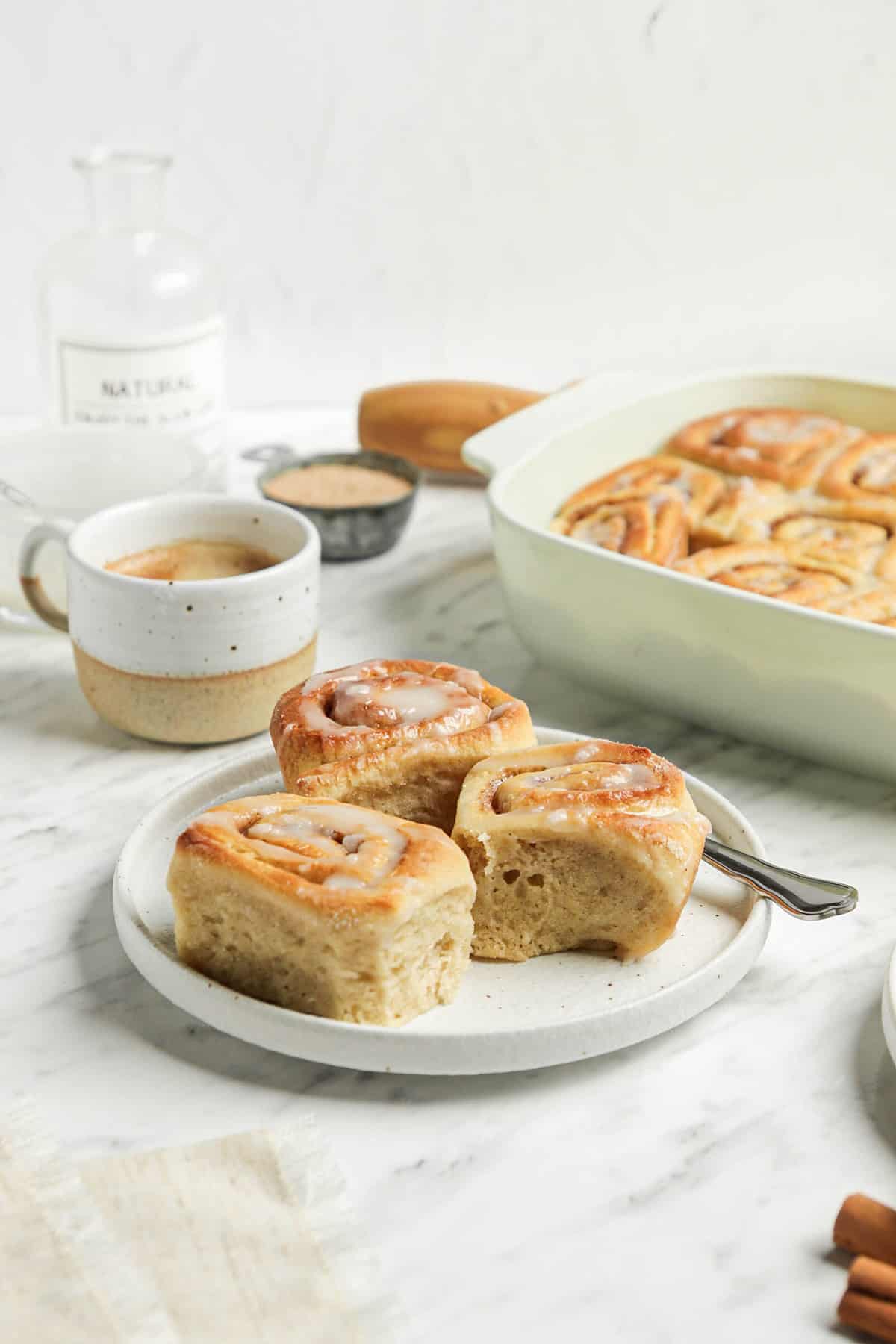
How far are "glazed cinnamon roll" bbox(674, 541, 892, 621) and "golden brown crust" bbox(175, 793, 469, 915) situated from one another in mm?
490

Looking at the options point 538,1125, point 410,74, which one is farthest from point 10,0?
point 538,1125

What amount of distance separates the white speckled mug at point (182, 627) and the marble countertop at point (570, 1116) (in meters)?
0.10

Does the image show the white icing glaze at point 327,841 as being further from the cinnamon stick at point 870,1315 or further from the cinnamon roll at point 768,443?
the cinnamon roll at point 768,443

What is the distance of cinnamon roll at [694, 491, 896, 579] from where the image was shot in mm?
1458

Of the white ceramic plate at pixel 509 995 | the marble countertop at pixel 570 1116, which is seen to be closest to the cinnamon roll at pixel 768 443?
the marble countertop at pixel 570 1116

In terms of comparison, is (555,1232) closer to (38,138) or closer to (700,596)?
(700,596)

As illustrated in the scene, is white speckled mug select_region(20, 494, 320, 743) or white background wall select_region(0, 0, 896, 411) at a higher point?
white background wall select_region(0, 0, 896, 411)

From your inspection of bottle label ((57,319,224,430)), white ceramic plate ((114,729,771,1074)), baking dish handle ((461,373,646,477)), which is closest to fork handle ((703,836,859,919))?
white ceramic plate ((114,729,771,1074))

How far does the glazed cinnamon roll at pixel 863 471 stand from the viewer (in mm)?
1556

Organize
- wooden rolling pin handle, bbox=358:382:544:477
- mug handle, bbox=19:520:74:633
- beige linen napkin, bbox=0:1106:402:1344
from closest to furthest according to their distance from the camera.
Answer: beige linen napkin, bbox=0:1106:402:1344
mug handle, bbox=19:520:74:633
wooden rolling pin handle, bbox=358:382:544:477

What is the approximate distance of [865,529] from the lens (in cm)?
149

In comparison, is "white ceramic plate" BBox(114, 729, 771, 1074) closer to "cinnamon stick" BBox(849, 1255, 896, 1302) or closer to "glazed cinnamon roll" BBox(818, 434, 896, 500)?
"cinnamon stick" BBox(849, 1255, 896, 1302)

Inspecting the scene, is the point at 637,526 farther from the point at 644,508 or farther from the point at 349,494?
the point at 349,494

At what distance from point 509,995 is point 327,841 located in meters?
0.15
